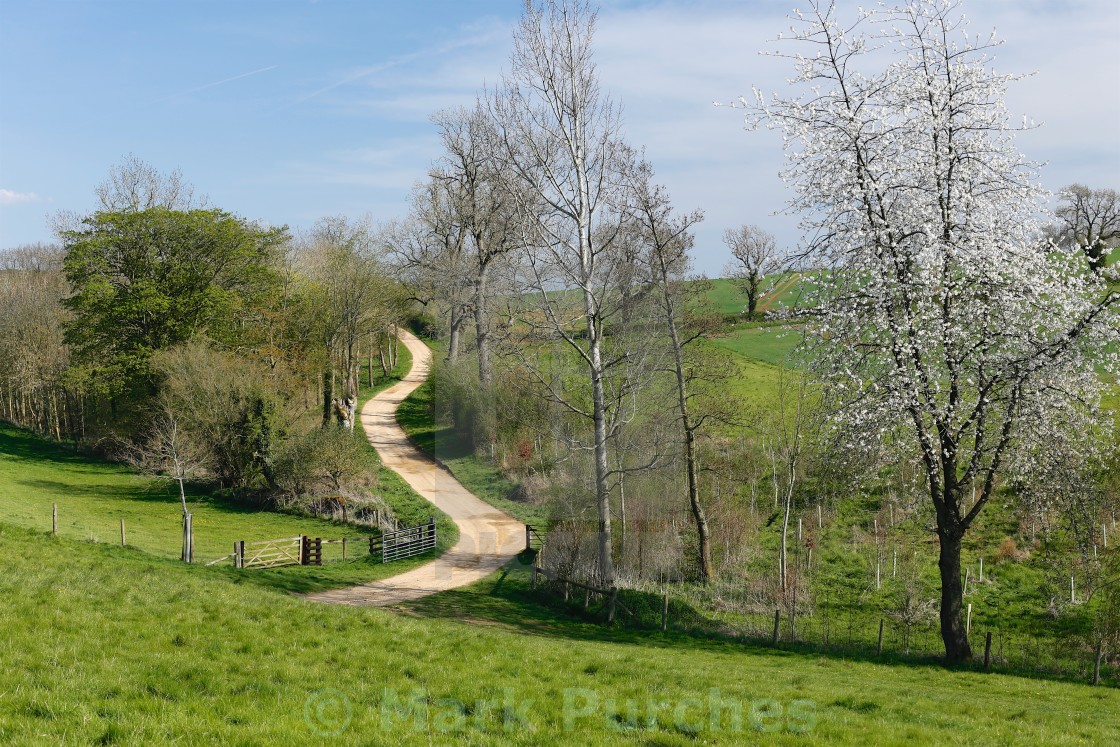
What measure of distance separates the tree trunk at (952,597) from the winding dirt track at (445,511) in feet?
40.9

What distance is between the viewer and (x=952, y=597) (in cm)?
1605

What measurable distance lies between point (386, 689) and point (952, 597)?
11797mm

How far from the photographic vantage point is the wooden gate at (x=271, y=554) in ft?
82.0

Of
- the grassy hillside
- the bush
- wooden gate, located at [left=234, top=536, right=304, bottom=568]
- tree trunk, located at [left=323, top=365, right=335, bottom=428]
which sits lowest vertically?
wooden gate, located at [left=234, top=536, right=304, bottom=568]

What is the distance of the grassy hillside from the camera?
755cm

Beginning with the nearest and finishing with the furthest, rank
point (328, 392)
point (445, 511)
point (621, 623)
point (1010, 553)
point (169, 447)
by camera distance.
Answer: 1. point (621, 623)
2. point (1010, 553)
3. point (445, 511)
4. point (169, 447)
5. point (328, 392)

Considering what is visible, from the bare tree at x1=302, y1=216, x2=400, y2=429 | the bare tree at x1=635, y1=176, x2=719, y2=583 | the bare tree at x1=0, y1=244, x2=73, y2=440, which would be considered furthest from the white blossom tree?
the bare tree at x1=0, y1=244, x2=73, y2=440

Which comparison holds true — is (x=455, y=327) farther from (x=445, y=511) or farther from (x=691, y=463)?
(x=691, y=463)

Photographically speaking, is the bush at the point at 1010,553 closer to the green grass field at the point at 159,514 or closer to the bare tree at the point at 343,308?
the green grass field at the point at 159,514

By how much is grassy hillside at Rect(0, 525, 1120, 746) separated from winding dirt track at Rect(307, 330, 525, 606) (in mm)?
7649

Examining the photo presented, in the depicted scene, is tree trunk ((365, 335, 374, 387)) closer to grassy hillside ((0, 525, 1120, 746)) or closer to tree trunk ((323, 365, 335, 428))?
tree trunk ((323, 365, 335, 428))

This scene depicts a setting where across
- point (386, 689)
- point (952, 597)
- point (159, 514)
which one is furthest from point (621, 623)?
point (159, 514)

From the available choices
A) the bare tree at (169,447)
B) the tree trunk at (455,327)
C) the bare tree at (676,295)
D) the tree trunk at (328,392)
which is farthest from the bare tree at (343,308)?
the bare tree at (676,295)

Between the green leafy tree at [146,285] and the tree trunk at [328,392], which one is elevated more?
the green leafy tree at [146,285]
